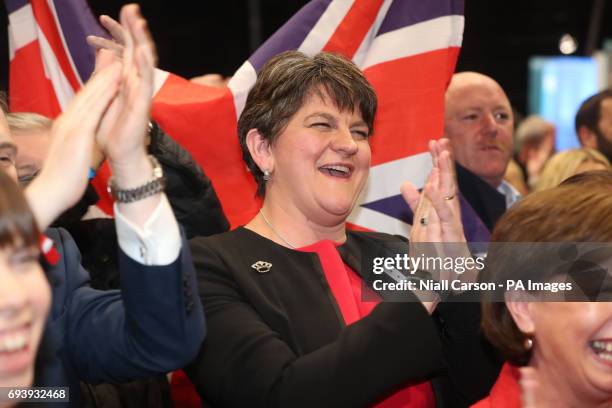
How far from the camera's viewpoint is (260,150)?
2.20 meters

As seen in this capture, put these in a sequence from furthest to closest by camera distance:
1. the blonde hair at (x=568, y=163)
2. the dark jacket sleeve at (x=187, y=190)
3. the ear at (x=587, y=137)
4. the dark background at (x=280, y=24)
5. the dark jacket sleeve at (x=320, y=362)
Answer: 1. the dark background at (x=280, y=24)
2. the ear at (x=587, y=137)
3. the blonde hair at (x=568, y=163)
4. the dark jacket sleeve at (x=187, y=190)
5. the dark jacket sleeve at (x=320, y=362)

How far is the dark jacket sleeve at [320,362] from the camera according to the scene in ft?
5.41

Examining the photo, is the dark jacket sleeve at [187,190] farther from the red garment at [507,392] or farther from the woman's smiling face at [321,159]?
the red garment at [507,392]

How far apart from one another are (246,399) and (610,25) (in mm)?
11701

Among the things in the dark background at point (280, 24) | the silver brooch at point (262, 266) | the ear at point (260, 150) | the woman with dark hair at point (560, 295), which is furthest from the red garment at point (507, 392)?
the dark background at point (280, 24)

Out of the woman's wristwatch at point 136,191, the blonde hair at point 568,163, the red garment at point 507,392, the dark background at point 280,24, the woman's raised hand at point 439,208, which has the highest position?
the woman's wristwatch at point 136,191

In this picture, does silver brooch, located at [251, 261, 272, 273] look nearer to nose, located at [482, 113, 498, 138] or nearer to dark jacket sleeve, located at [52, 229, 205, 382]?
dark jacket sleeve, located at [52, 229, 205, 382]

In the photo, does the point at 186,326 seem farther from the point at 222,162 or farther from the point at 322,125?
the point at 222,162

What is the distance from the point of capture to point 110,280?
2.44 m

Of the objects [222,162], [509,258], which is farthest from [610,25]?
[509,258]

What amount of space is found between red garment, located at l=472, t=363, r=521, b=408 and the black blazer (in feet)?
0.40

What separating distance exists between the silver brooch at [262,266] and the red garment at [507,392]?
516 mm

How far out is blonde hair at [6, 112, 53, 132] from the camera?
2367 millimetres

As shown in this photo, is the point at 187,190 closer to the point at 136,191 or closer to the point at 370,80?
the point at 370,80
